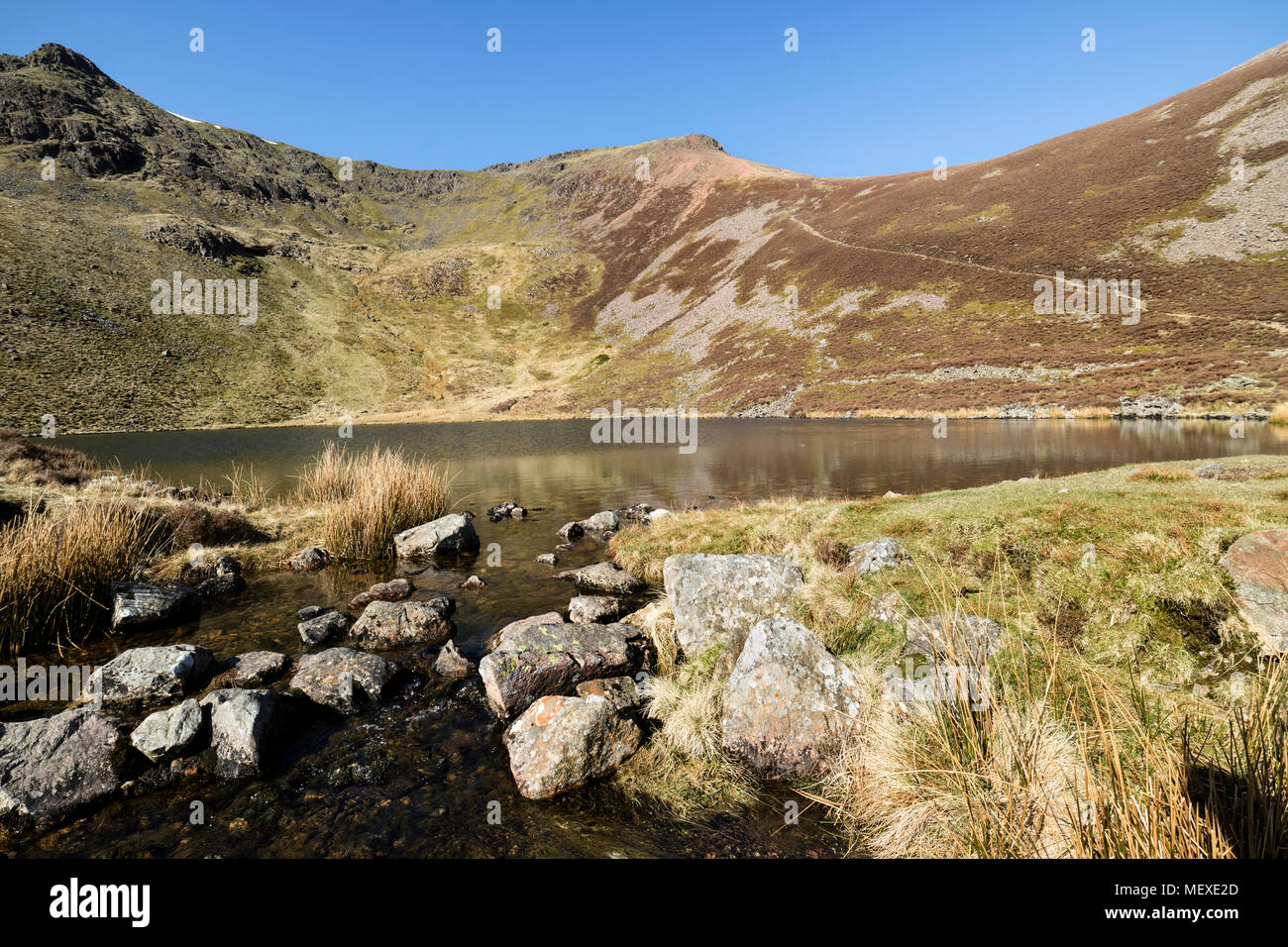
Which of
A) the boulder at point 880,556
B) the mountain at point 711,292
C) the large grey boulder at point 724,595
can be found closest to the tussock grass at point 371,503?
the large grey boulder at point 724,595

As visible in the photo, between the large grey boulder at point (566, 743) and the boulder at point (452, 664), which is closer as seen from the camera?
the large grey boulder at point (566, 743)

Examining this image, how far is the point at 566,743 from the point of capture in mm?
6594

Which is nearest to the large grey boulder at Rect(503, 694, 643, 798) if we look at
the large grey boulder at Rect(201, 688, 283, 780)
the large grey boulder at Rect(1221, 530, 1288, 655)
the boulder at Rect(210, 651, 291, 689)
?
the large grey boulder at Rect(201, 688, 283, 780)

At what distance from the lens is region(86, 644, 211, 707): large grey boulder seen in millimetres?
8102

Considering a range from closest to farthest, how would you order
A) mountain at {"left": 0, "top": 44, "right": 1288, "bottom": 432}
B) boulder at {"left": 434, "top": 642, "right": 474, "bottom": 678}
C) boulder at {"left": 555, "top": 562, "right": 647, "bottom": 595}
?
boulder at {"left": 434, "top": 642, "right": 474, "bottom": 678} < boulder at {"left": 555, "top": 562, "right": 647, "bottom": 595} < mountain at {"left": 0, "top": 44, "right": 1288, "bottom": 432}

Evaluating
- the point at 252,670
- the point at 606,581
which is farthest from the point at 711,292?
the point at 252,670

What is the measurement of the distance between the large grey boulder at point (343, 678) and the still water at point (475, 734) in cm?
36

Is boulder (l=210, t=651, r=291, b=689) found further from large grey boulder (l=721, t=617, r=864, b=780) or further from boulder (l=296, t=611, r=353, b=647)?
large grey boulder (l=721, t=617, r=864, b=780)

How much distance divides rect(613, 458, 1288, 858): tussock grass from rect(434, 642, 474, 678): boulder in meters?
3.77

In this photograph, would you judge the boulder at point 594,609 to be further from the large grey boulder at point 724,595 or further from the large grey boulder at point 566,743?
the large grey boulder at point 566,743

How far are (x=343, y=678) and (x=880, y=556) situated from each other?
9796 mm

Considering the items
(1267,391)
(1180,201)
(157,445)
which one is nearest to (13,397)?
(157,445)

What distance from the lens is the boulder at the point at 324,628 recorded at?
10617 mm
